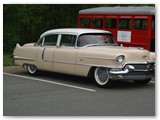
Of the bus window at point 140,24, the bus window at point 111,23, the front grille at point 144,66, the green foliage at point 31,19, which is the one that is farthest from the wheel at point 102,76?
the green foliage at point 31,19

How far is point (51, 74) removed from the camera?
1177cm

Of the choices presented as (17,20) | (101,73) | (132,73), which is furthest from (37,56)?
(17,20)

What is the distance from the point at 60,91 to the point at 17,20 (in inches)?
478

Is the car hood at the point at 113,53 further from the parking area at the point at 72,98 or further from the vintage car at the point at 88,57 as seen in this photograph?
the parking area at the point at 72,98

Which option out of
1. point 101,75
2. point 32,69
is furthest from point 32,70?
point 101,75

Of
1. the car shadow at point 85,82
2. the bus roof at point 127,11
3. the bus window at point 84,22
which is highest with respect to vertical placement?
the bus roof at point 127,11

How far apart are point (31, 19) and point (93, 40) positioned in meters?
10.5

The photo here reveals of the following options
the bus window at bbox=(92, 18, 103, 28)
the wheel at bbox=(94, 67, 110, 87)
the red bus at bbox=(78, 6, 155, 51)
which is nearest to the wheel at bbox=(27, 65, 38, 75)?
the wheel at bbox=(94, 67, 110, 87)

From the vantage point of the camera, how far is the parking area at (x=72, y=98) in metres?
6.81

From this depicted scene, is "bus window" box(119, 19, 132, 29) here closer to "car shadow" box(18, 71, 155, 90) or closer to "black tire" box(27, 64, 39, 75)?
"car shadow" box(18, 71, 155, 90)

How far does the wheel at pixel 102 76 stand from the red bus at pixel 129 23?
16.8 feet

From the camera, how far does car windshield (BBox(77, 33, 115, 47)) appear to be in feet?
33.3

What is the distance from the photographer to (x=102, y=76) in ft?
30.8

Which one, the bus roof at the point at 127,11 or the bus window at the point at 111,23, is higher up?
the bus roof at the point at 127,11
